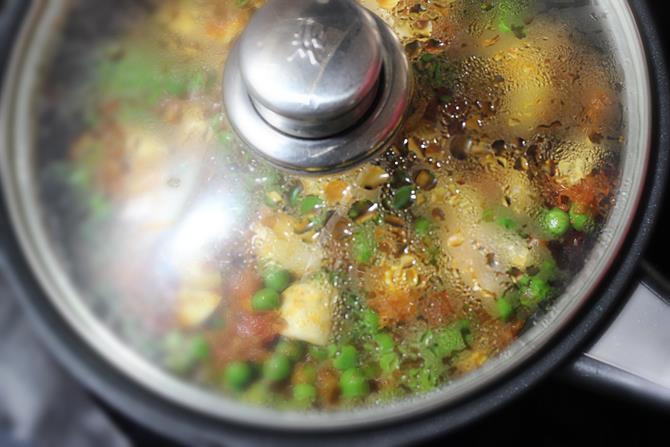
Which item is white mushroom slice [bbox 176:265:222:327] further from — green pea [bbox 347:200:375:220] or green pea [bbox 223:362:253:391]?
green pea [bbox 347:200:375:220]

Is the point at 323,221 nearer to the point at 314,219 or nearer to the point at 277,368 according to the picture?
the point at 314,219

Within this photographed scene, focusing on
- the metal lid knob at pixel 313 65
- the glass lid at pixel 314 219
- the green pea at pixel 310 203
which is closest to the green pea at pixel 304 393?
the glass lid at pixel 314 219

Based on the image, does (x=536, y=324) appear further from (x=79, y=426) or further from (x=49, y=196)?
(x=79, y=426)

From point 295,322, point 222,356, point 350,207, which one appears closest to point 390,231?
point 350,207

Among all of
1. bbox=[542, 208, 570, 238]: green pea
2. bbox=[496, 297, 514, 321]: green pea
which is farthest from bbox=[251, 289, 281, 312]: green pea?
bbox=[542, 208, 570, 238]: green pea

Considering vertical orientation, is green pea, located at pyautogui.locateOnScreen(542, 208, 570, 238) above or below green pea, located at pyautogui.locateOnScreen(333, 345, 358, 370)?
above

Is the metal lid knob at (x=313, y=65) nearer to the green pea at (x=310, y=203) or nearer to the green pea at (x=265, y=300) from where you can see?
the green pea at (x=310, y=203)

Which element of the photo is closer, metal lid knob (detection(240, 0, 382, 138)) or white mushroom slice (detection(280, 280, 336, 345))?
metal lid knob (detection(240, 0, 382, 138))
